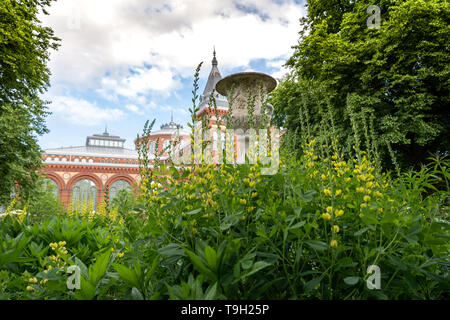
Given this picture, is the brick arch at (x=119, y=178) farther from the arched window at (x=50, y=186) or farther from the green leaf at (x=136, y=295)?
the green leaf at (x=136, y=295)

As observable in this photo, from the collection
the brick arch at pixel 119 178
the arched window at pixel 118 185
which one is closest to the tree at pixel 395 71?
the brick arch at pixel 119 178

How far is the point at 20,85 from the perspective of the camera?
11.7 meters

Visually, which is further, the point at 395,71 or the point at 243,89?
the point at 395,71

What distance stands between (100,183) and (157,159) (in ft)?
102

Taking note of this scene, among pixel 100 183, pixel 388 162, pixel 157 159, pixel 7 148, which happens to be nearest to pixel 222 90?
pixel 157 159

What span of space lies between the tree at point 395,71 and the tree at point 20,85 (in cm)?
1073

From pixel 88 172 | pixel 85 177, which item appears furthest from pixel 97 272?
pixel 85 177

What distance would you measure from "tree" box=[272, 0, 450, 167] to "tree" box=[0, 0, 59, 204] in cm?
1073

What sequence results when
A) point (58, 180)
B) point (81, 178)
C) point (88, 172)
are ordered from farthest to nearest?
1. point (88, 172)
2. point (81, 178)
3. point (58, 180)

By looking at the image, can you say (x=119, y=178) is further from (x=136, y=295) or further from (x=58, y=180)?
(x=136, y=295)

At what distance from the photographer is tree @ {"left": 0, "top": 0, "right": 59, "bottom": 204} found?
9945 mm

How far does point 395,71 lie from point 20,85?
15.4 m
